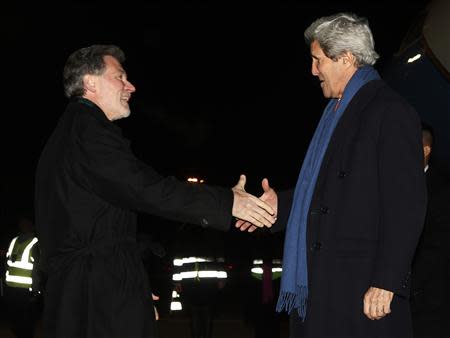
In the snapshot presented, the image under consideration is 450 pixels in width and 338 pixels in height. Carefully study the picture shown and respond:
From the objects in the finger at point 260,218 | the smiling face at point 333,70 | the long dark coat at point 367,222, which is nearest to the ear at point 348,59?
the smiling face at point 333,70

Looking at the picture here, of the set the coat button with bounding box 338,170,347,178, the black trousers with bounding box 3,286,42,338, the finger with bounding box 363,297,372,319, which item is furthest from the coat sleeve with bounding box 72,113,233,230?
Answer: the black trousers with bounding box 3,286,42,338

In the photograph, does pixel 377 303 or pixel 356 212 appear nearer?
pixel 377 303

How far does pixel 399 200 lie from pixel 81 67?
171 cm

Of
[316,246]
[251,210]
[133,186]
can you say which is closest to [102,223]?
[133,186]

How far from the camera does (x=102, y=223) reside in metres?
3.69

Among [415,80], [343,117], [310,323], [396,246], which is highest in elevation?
[415,80]

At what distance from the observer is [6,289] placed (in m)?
10.1

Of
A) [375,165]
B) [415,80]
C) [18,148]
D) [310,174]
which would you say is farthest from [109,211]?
[18,148]

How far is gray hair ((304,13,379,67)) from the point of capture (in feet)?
12.4

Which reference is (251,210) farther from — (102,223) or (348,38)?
(348,38)

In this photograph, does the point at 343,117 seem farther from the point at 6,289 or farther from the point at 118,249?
the point at 6,289

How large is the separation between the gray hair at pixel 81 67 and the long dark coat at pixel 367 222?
1.28 metres

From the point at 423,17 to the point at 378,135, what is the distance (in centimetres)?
340

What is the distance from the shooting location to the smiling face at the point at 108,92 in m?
4.05
